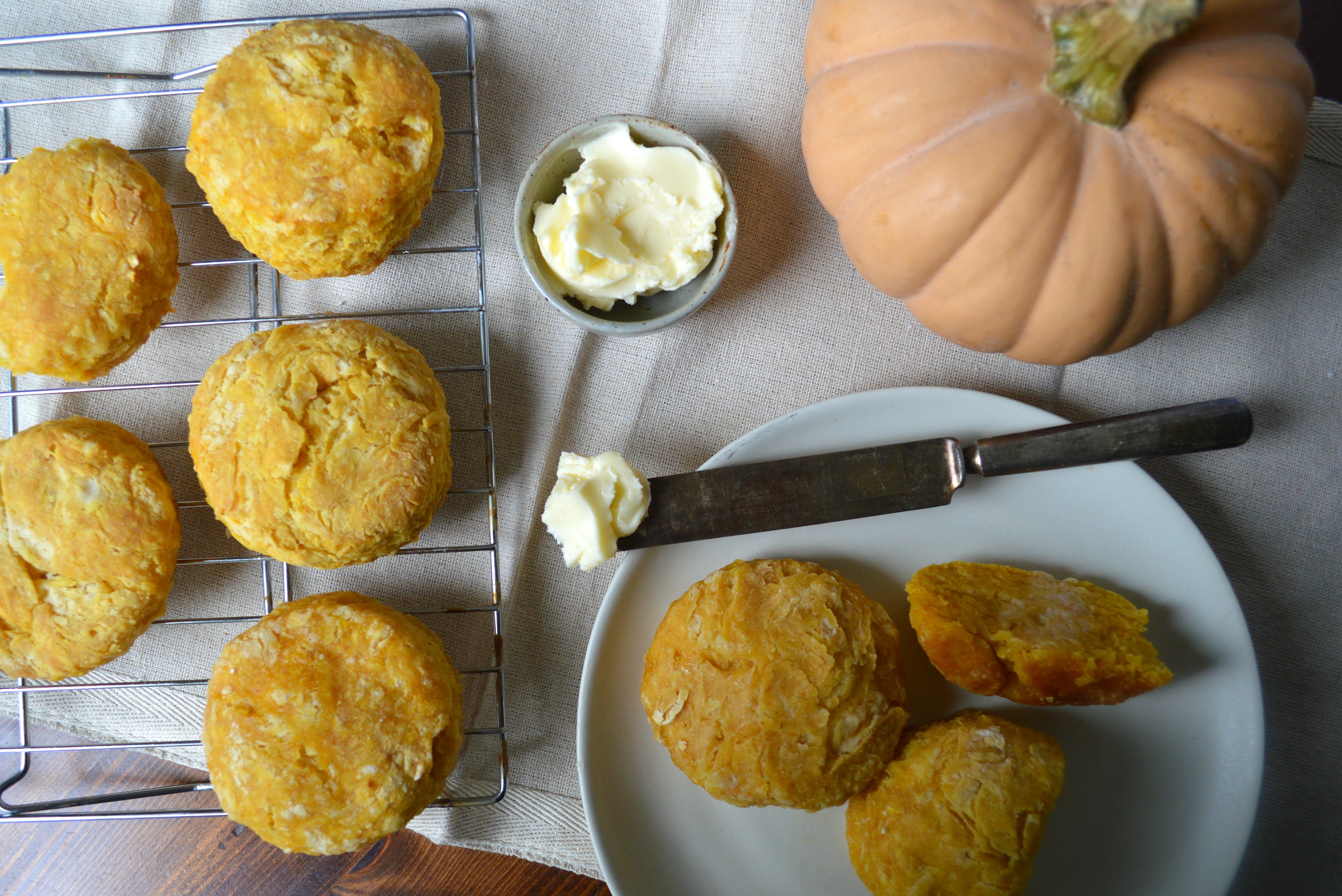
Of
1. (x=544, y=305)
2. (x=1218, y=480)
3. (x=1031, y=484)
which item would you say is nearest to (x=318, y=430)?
(x=544, y=305)

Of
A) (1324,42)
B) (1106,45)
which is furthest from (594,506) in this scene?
(1324,42)

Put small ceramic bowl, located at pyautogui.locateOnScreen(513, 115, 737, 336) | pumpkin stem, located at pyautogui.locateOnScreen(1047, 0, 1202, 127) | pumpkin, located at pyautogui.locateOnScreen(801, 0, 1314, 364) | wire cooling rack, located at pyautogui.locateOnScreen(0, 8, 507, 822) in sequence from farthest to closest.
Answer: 1. wire cooling rack, located at pyautogui.locateOnScreen(0, 8, 507, 822)
2. small ceramic bowl, located at pyautogui.locateOnScreen(513, 115, 737, 336)
3. pumpkin, located at pyautogui.locateOnScreen(801, 0, 1314, 364)
4. pumpkin stem, located at pyautogui.locateOnScreen(1047, 0, 1202, 127)

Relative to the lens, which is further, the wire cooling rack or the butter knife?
the wire cooling rack

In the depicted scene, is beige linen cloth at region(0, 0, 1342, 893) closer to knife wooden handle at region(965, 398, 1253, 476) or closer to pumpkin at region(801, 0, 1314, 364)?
knife wooden handle at region(965, 398, 1253, 476)

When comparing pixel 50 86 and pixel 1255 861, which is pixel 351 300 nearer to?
pixel 50 86

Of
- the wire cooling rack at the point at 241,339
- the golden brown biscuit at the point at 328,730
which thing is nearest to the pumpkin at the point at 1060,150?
the wire cooling rack at the point at 241,339

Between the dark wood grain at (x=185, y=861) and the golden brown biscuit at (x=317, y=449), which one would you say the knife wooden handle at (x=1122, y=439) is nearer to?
the golden brown biscuit at (x=317, y=449)

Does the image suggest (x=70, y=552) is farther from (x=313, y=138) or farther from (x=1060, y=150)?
(x=1060, y=150)

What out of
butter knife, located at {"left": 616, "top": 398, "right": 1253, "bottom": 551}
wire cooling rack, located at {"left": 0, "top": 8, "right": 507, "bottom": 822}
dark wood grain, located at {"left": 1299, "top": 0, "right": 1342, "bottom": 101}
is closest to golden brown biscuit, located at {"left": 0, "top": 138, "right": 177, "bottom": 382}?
wire cooling rack, located at {"left": 0, "top": 8, "right": 507, "bottom": 822}
